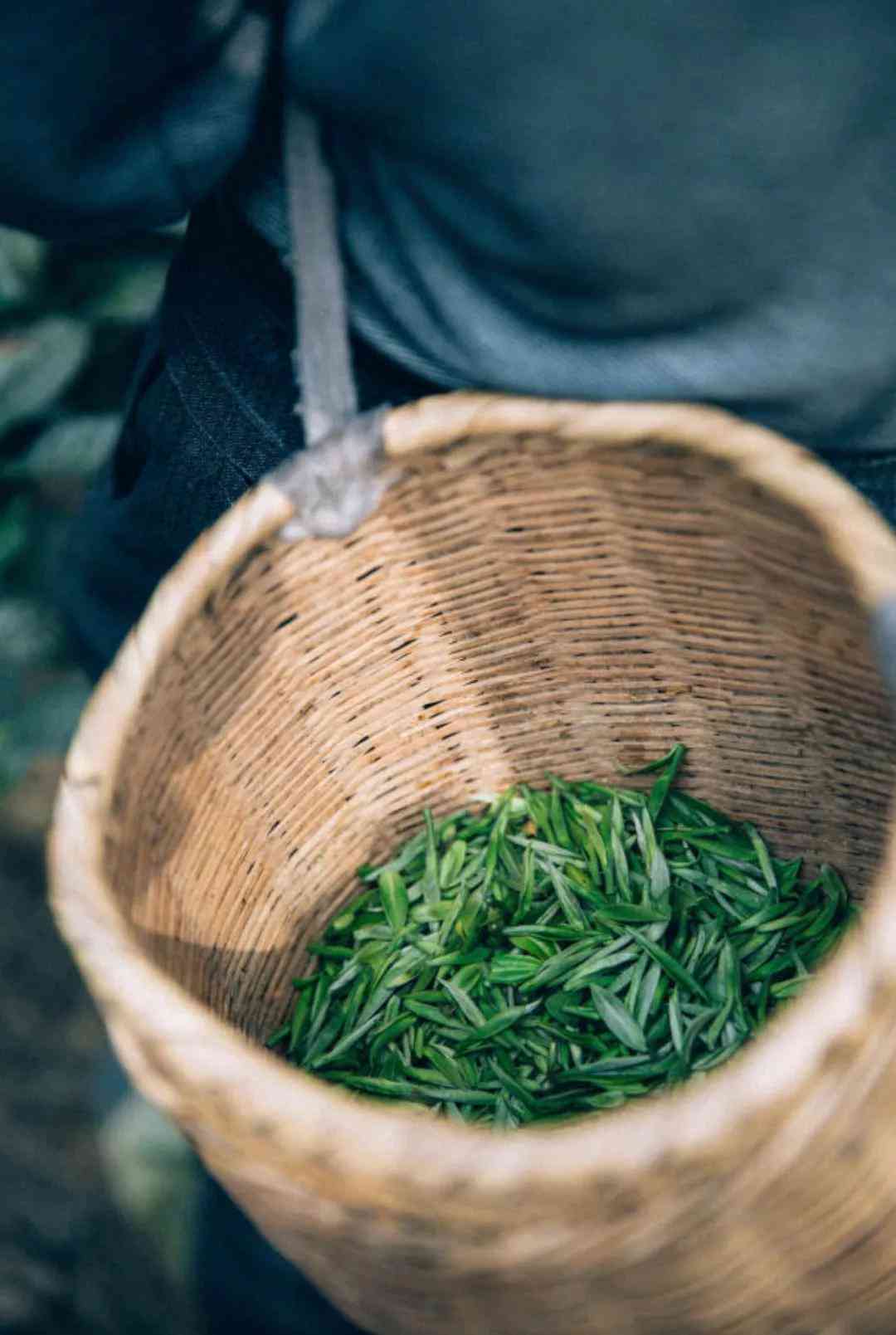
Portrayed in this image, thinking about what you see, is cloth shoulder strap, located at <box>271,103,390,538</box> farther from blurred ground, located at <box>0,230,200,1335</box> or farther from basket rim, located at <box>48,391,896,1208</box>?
blurred ground, located at <box>0,230,200,1335</box>

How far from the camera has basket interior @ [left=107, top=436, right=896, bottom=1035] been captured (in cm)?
77

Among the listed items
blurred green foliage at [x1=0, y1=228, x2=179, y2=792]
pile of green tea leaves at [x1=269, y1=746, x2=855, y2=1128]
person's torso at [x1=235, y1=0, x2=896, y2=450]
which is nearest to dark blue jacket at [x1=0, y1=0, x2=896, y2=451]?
person's torso at [x1=235, y1=0, x2=896, y2=450]

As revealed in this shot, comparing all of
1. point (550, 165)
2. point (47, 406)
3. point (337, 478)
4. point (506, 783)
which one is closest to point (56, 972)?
point (47, 406)

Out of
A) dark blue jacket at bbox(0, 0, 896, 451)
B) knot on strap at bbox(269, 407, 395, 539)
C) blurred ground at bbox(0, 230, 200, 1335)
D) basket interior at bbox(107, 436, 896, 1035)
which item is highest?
dark blue jacket at bbox(0, 0, 896, 451)

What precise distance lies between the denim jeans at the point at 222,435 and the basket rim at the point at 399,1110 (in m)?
0.16

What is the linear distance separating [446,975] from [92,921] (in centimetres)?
38

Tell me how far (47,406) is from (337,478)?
84cm

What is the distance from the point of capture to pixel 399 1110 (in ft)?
2.02

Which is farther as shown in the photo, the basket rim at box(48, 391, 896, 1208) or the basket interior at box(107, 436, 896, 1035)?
the basket interior at box(107, 436, 896, 1035)

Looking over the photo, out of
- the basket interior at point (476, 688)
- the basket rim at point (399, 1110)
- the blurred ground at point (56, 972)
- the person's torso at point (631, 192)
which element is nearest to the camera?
the basket rim at point (399, 1110)

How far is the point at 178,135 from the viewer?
2.57 ft

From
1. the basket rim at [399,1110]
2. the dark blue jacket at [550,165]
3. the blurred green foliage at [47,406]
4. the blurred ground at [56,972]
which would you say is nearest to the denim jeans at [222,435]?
the dark blue jacket at [550,165]

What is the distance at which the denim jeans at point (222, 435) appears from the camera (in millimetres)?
915

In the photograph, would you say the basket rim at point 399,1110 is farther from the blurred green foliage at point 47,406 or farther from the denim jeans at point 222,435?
the blurred green foliage at point 47,406
